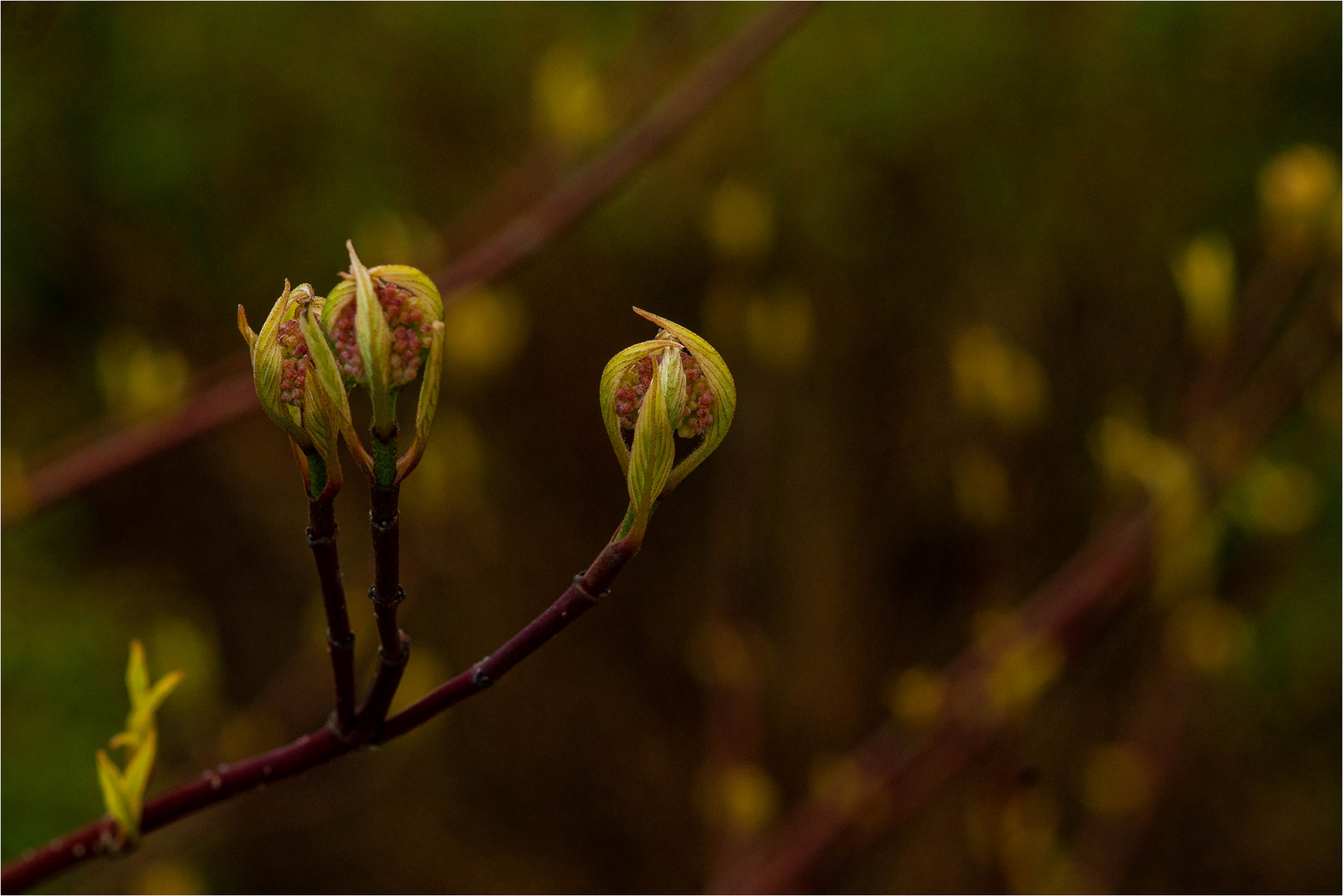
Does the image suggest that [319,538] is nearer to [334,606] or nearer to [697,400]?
[334,606]

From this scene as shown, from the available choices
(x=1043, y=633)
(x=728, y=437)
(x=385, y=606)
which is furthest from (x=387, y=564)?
(x=728, y=437)

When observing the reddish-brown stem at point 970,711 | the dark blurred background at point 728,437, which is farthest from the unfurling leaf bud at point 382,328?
the dark blurred background at point 728,437

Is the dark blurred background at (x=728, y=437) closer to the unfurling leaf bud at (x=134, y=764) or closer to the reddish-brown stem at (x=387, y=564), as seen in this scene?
the unfurling leaf bud at (x=134, y=764)

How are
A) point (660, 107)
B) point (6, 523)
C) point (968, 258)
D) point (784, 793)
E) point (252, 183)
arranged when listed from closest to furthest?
point (6, 523)
point (660, 107)
point (968, 258)
point (784, 793)
point (252, 183)

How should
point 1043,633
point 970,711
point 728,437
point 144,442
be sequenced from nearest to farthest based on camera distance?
point 144,442 < point 1043,633 < point 970,711 < point 728,437

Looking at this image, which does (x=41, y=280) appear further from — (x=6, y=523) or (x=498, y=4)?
(x=6, y=523)

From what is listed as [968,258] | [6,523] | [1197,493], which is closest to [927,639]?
[968,258]
